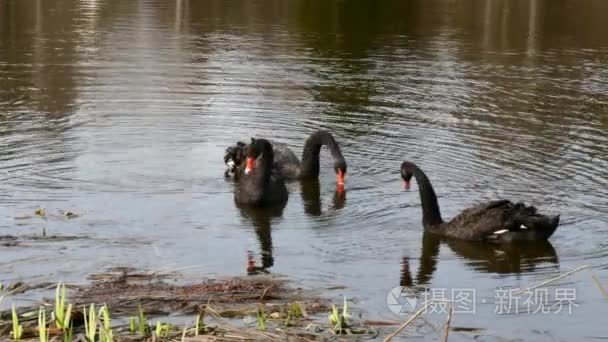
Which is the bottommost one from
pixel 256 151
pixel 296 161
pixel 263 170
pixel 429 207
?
pixel 296 161

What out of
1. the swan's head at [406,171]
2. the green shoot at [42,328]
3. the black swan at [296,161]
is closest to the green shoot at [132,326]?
the green shoot at [42,328]

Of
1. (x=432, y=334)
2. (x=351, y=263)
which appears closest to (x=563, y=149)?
(x=351, y=263)

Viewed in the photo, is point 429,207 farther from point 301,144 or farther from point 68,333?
point 68,333

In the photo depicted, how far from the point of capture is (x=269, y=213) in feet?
39.7

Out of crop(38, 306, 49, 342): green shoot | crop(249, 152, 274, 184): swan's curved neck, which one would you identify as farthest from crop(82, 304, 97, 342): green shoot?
crop(249, 152, 274, 184): swan's curved neck

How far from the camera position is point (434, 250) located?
35.8ft

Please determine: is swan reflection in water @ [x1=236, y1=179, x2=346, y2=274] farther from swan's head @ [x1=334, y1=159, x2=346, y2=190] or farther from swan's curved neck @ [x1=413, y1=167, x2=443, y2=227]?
swan's curved neck @ [x1=413, y1=167, x2=443, y2=227]

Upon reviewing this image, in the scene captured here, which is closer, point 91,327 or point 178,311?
point 91,327

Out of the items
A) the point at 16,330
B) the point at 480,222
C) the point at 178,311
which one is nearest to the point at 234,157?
the point at 480,222

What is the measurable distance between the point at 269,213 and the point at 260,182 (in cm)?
37

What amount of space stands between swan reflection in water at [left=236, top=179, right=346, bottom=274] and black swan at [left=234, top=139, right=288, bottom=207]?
8cm

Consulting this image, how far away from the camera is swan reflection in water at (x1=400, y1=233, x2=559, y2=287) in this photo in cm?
1028

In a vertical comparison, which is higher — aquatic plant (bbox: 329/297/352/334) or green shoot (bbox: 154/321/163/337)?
green shoot (bbox: 154/321/163/337)

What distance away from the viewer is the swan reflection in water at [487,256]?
10.3 metres
